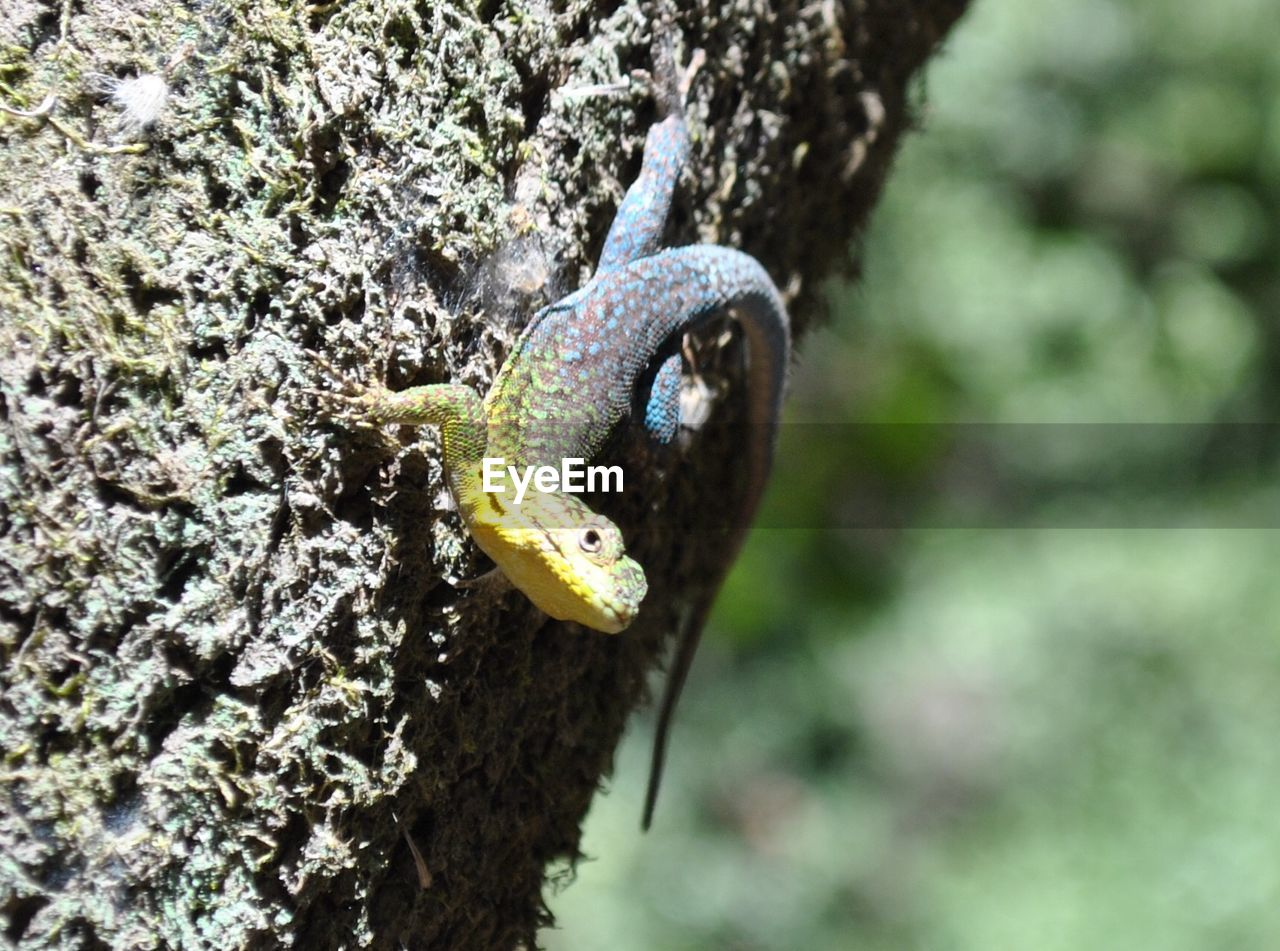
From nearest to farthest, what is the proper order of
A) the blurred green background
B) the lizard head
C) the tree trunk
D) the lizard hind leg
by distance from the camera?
1. the tree trunk
2. the lizard head
3. the lizard hind leg
4. the blurred green background

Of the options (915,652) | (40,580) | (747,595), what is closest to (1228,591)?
(915,652)

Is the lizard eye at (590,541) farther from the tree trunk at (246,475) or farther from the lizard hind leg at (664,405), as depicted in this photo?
the lizard hind leg at (664,405)

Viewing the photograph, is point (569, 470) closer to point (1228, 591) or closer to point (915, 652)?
point (915, 652)

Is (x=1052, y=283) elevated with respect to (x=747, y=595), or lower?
elevated

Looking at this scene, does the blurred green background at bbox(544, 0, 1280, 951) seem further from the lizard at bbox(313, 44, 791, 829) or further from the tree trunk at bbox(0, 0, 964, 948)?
the tree trunk at bbox(0, 0, 964, 948)

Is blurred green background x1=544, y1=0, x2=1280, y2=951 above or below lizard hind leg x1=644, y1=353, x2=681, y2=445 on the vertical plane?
below

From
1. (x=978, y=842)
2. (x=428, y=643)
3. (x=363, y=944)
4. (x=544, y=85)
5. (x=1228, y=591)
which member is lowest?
(x=978, y=842)

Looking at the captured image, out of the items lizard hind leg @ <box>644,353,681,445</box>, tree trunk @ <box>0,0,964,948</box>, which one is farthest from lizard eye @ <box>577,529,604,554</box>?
lizard hind leg @ <box>644,353,681,445</box>
